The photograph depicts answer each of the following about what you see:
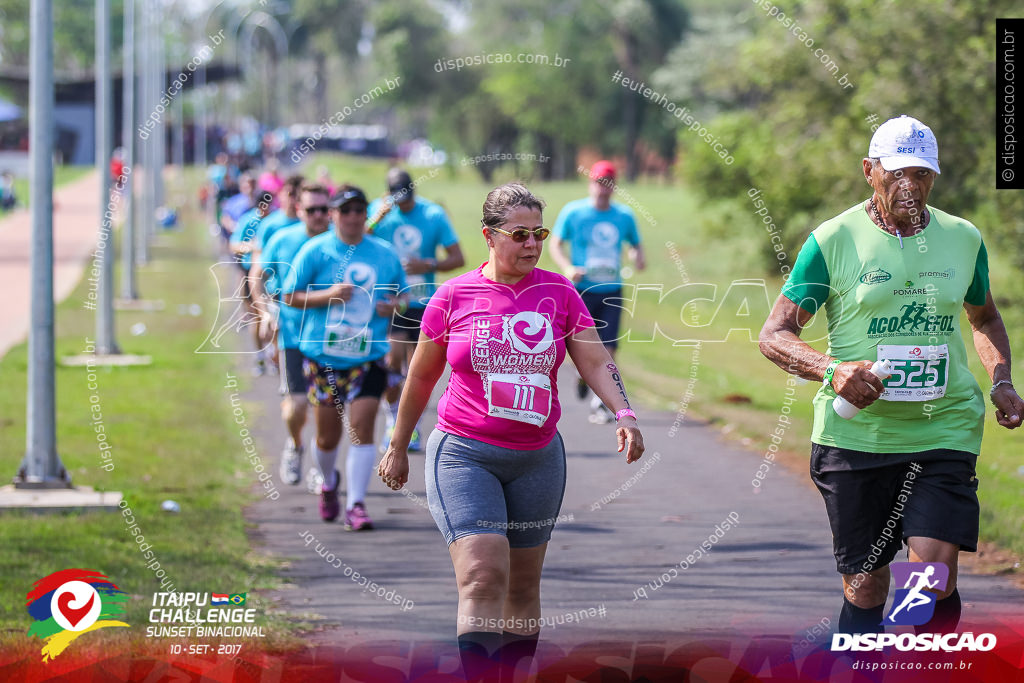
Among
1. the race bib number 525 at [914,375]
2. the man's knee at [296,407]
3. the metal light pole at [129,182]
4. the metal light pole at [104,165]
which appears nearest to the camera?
the race bib number 525 at [914,375]

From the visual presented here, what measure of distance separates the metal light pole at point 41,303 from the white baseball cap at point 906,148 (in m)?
5.78

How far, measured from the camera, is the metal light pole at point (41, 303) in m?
9.07

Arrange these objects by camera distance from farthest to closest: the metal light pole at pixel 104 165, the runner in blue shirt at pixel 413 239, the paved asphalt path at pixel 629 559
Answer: the metal light pole at pixel 104 165
the runner in blue shirt at pixel 413 239
the paved asphalt path at pixel 629 559

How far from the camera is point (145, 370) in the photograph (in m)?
15.8

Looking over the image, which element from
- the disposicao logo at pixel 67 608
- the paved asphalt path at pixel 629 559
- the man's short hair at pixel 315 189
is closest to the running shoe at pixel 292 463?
the paved asphalt path at pixel 629 559

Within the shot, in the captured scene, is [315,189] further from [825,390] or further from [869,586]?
[869,586]

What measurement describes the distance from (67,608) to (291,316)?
301 centimetres

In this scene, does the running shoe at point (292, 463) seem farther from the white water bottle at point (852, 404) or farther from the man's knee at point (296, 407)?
the white water bottle at point (852, 404)

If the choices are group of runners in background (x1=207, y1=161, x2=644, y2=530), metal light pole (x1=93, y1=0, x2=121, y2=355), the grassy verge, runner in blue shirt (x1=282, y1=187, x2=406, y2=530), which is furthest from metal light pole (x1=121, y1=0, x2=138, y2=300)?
runner in blue shirt (x1=282, y1=187, x2=406, y2=530)

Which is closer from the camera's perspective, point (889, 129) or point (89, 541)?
point (889, 129)

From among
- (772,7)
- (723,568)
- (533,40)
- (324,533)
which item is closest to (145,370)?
(324,533)

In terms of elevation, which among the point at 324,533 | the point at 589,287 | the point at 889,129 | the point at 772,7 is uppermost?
the point at 772,7

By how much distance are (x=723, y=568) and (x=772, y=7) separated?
50.9 ft

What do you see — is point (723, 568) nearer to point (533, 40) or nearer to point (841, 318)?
point (841, 318)
